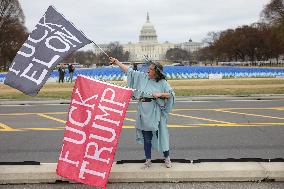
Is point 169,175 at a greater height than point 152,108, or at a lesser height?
lesser

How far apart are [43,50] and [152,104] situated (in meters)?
1.64

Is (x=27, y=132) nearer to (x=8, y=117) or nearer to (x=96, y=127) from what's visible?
(x=8, y=117)

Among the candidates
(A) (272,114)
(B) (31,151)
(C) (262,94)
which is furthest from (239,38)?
(B) (31,151)

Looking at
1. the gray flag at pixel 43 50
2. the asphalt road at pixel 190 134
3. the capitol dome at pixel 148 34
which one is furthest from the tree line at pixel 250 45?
the gray flag at pixel 43 50

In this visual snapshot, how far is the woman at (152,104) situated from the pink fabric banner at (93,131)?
1.89ft

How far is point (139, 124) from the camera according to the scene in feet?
19.8

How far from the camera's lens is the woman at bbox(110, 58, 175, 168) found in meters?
5.98

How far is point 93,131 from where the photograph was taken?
5398mm

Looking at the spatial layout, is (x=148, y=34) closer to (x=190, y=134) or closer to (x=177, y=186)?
(x=190, y=134)

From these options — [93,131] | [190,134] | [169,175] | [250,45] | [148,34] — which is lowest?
[190,134]

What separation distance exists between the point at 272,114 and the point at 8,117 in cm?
812

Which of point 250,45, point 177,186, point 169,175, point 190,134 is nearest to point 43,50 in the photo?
point 169,175

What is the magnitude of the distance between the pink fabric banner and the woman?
575 mm

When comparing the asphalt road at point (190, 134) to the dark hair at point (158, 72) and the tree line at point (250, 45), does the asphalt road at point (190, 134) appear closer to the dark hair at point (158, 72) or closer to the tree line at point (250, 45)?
the dark hair at point (158, 72)
